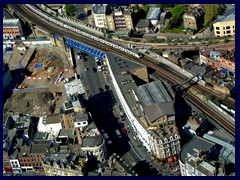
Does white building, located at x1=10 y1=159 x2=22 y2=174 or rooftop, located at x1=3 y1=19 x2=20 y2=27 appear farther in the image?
rooftop, located at x1=3 y1=19 x2=20 y2=27

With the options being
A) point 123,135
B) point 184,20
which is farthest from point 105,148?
point 184,20

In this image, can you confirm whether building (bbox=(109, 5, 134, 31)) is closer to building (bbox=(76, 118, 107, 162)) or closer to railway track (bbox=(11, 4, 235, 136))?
railway track (bbox=(11, 4, 235, 136))

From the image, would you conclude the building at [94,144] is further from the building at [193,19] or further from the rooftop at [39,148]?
the building at [193,19]

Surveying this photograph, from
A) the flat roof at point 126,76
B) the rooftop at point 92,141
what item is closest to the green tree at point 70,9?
the flat roof at point 126,76

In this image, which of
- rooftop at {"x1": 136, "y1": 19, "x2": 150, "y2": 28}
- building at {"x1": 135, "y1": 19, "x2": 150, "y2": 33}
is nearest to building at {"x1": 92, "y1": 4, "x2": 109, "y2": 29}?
building at {"x1": 135, "y1": 19, "x2": 150, "y2": 33}

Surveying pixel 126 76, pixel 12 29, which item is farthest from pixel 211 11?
pixel 12 29
